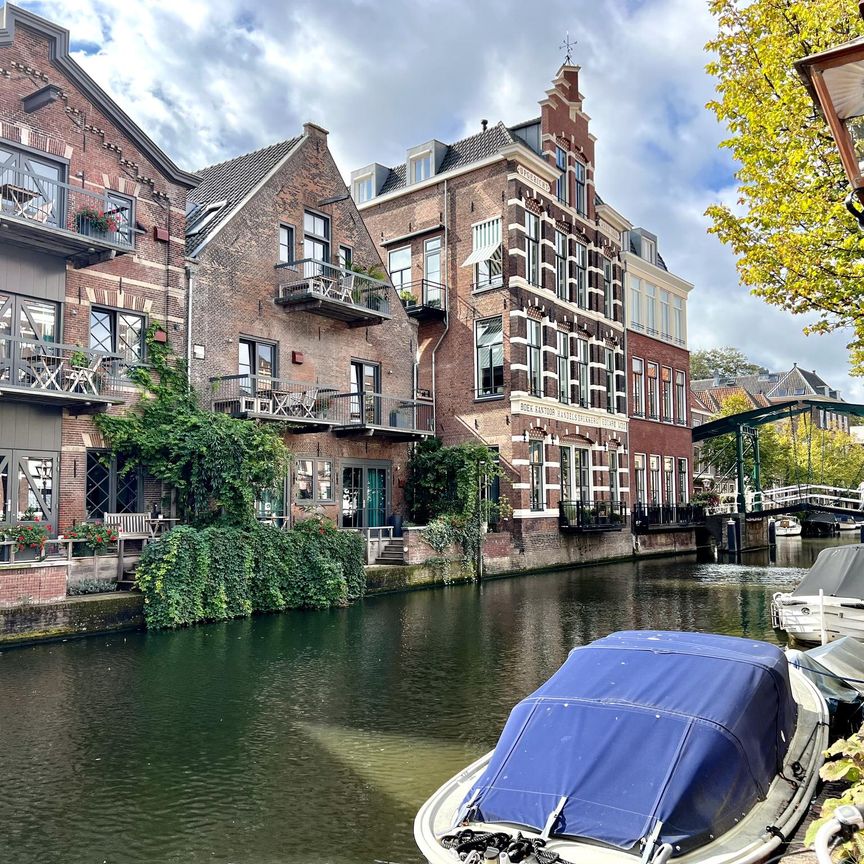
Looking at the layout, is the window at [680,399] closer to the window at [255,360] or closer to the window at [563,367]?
the window at [563,367]

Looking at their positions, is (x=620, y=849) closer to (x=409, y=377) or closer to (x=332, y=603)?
(x=332, y=603)

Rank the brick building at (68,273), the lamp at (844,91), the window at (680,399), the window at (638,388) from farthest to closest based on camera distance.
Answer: the window at (680,399), the window at (638,388), the brick building at (68,273), the lamp at (844,91)

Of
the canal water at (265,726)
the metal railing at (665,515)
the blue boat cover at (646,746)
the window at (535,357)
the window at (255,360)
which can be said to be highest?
the window at (535,357)

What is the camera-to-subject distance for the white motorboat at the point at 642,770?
15.7 ft

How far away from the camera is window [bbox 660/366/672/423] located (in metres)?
39.9

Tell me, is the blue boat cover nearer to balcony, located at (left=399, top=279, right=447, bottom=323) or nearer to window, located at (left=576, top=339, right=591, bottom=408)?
balcony, located at (left=399, top=279, right=447, bottom=323)

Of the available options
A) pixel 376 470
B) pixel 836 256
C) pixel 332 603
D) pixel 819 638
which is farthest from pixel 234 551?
pixel 836 256

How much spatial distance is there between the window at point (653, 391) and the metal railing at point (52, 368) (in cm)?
2741

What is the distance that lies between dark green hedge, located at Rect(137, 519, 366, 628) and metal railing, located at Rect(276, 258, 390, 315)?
696 cm

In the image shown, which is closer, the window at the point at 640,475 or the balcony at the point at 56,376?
the balcony at the point at 56,376

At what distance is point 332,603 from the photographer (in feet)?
62.4

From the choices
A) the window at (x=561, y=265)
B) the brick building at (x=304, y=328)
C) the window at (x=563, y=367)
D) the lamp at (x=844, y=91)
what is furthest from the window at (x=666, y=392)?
the lamp at (x=844, y=91)

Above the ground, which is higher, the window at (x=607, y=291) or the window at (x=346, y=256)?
the window at (x=607, y=291)

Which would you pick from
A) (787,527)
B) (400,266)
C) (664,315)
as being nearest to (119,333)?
(400,266)
